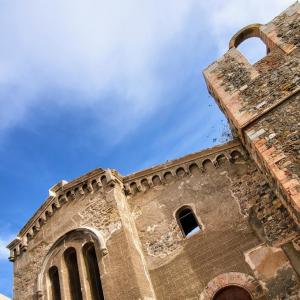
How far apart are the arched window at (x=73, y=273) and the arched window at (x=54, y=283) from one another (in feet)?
1.55

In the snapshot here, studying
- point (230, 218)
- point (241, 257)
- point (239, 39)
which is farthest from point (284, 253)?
point (239, 39)

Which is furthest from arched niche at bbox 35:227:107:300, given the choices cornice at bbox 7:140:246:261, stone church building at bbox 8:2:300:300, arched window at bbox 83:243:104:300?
cornice at bbox 7:140:246:261

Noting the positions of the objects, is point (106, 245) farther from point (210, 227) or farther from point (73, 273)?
point (210, 227)

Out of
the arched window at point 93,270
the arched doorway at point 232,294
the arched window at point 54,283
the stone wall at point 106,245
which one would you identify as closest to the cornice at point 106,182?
the stone wall at point 106,245

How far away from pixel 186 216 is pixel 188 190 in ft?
2.56

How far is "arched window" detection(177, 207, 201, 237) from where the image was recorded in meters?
9.87

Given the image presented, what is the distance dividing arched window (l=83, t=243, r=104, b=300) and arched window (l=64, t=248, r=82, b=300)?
53 centimetres

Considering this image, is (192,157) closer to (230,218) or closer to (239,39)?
(230,218)

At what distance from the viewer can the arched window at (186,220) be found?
987 centimetres

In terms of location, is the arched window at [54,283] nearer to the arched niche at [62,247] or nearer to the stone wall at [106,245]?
the arched niche at [62,247]

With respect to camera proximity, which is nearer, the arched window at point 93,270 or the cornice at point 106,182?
the arched window at point 93,270

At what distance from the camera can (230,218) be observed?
9.01m

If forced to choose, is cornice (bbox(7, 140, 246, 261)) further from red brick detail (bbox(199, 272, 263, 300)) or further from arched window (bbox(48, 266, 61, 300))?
red brick detail (bbox(199, 272, 263, 300))

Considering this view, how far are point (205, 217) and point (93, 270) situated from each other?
3.78 metres
